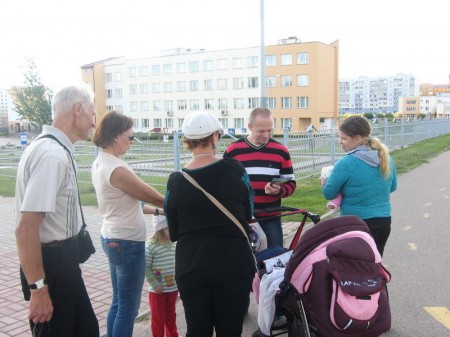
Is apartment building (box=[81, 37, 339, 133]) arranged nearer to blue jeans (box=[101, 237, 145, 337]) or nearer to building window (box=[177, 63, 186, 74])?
building window (box=[177, 63, 186, 74])

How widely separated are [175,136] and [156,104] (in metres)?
66.4

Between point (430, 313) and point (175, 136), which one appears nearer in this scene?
point (430, 313)

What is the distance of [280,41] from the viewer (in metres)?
64.2

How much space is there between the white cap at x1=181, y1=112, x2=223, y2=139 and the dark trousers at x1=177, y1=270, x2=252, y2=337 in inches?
31.1

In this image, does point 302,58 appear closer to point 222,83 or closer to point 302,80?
point 302,80

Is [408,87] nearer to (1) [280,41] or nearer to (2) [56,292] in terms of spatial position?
(1) [280,41]

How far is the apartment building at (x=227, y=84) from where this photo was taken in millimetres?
61062

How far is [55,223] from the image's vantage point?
2.39 metres

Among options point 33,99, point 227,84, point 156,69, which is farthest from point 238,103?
point 33,99

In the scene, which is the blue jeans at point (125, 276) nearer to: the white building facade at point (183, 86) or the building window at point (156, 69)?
the white building facade at point (183, 86)

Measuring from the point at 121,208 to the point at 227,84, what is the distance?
6472 cm

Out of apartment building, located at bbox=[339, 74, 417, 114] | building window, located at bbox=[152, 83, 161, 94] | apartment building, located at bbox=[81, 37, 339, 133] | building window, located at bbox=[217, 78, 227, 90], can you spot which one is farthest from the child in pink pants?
apartment building, located at bbox=[339, 74, 417, 114]

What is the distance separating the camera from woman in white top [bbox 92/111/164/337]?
3.01m

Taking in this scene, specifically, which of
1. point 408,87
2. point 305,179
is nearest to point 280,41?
point 305,179
